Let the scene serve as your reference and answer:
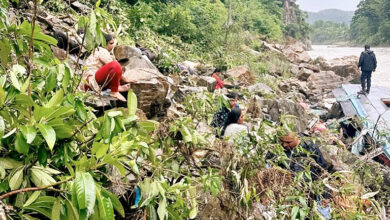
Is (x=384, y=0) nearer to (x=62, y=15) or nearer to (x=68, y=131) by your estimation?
(x=62, y=15)

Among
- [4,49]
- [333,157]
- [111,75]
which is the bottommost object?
[333,157]

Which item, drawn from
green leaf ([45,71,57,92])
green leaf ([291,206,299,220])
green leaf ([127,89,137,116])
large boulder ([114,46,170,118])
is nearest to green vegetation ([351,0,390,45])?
large boulder ([114,46,170,118])

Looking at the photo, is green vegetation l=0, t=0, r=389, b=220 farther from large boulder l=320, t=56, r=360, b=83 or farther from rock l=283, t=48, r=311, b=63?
rock l=283, t=48, r=311, b=63

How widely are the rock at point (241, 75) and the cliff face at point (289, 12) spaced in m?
37.0

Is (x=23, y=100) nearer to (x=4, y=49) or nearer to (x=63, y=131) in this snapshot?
(x=63, y=131)

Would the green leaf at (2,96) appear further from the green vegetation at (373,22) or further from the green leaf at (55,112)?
the green vegetation at (373,22)

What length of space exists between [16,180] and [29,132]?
24 cm

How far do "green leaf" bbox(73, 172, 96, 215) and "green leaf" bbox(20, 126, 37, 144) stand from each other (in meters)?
0.23

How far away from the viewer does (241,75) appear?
10.0 meters

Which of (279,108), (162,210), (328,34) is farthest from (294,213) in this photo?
(328,34)

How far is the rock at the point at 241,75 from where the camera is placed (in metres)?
9.79

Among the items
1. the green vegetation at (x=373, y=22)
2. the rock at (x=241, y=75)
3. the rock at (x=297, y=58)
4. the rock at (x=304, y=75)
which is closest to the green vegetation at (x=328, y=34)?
the green vegetation at (x=373, y=22)

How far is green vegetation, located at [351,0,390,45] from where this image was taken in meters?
41.8

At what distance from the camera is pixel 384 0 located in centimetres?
4550
